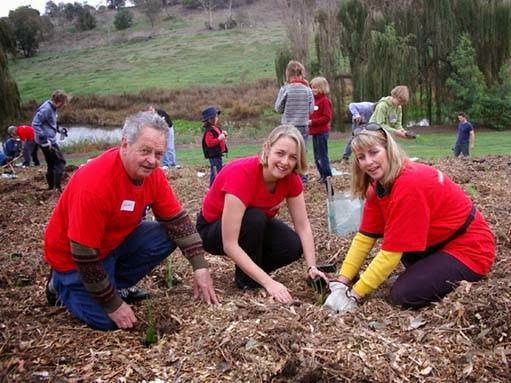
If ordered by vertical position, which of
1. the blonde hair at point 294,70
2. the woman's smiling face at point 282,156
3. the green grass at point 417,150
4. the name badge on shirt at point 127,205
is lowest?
the green grass at point 417,150

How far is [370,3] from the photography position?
23.3 meters

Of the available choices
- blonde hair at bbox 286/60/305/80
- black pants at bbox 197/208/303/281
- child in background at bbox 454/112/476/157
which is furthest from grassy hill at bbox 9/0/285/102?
black pants at bbox 197/208/303/281

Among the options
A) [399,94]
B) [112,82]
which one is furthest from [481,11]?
[112,82]

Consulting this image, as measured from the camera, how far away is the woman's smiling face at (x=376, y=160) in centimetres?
325

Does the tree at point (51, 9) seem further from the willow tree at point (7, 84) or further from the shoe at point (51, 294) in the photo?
the shoe at point (51, 294)

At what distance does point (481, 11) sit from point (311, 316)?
22995 millimetres

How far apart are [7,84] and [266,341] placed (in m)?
12.0

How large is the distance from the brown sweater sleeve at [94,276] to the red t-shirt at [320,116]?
5.45 metres

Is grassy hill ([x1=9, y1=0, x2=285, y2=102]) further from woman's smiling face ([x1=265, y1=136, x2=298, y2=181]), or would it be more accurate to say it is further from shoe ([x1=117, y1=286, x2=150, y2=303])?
shoe ([x1=117, y1=286, x2=150, y2=303])

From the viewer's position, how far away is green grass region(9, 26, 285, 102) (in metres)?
48.9

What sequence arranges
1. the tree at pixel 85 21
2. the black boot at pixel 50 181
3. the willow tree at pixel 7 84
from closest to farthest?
the black boot at pixel 50 181 < the willow tree at pixel 7 84 < the tree at pixel 85 21

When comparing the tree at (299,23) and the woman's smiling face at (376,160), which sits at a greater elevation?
the tree at (299,23)

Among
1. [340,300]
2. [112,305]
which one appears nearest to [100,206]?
[112,305]

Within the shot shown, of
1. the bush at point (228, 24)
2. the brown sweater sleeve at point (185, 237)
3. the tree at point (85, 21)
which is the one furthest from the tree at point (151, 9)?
the brown sweater sleeve at point (185, 237)
